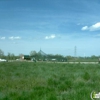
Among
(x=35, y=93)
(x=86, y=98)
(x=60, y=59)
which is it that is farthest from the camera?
(x=60, y=59)

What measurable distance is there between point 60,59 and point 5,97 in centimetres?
6469

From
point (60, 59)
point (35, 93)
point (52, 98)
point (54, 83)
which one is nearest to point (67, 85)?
point (54, 83)

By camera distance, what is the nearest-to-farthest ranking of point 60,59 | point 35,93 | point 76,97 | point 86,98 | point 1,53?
point 86,98 → point 76,97 → point 35,93 → point 60,59 → point 1,53

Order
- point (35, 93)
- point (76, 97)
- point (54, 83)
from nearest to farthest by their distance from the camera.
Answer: point (76, 97) → point (35, 93) → point (54, 83)

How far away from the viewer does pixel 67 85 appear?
1009 cm

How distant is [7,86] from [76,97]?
15.4 ft

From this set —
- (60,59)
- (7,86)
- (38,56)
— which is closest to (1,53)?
(38,56)

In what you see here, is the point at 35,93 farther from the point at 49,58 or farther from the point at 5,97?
the point at 49,58

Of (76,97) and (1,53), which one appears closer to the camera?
(76,97)

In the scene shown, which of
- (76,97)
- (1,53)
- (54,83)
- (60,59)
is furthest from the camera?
(1,53)

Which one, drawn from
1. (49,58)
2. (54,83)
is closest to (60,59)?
(49,58)

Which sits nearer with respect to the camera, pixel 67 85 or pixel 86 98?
pixel 86 98

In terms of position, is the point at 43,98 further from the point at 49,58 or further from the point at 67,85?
the point at 49,58

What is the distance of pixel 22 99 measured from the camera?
23.0 ft
